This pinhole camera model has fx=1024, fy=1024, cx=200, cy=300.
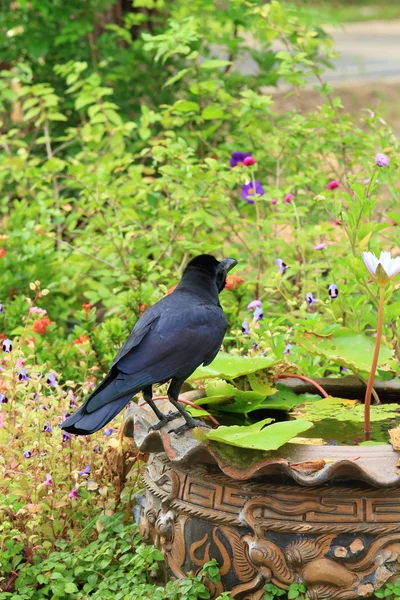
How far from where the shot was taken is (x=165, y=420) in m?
3.06

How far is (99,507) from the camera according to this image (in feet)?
11.5

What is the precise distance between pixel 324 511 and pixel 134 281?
8.13 feet

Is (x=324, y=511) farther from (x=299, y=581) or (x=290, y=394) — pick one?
(x=290, y=394)

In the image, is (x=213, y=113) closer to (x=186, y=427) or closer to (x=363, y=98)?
(x=186, y=427)

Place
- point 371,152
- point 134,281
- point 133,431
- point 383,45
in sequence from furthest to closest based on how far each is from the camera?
point 383,45
point 371,152
point 134,281
point 133,431

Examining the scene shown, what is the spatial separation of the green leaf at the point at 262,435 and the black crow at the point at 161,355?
0.22 meters

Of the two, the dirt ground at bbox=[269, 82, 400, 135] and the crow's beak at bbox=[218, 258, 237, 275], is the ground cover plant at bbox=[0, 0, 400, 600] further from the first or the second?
the dirt ground at bbox=[269, 82, 400, 135]

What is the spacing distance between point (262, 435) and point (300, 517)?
0.24 m


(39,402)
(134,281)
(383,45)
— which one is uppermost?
(39,402)

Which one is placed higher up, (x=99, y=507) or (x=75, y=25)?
(x=75, y=25)

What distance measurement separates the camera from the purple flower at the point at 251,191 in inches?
186

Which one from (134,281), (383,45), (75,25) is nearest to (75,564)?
(134,281)

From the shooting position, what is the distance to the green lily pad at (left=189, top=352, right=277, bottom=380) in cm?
314

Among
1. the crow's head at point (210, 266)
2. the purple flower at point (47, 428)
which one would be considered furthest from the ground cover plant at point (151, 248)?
the crow's head at point (210, 266)
